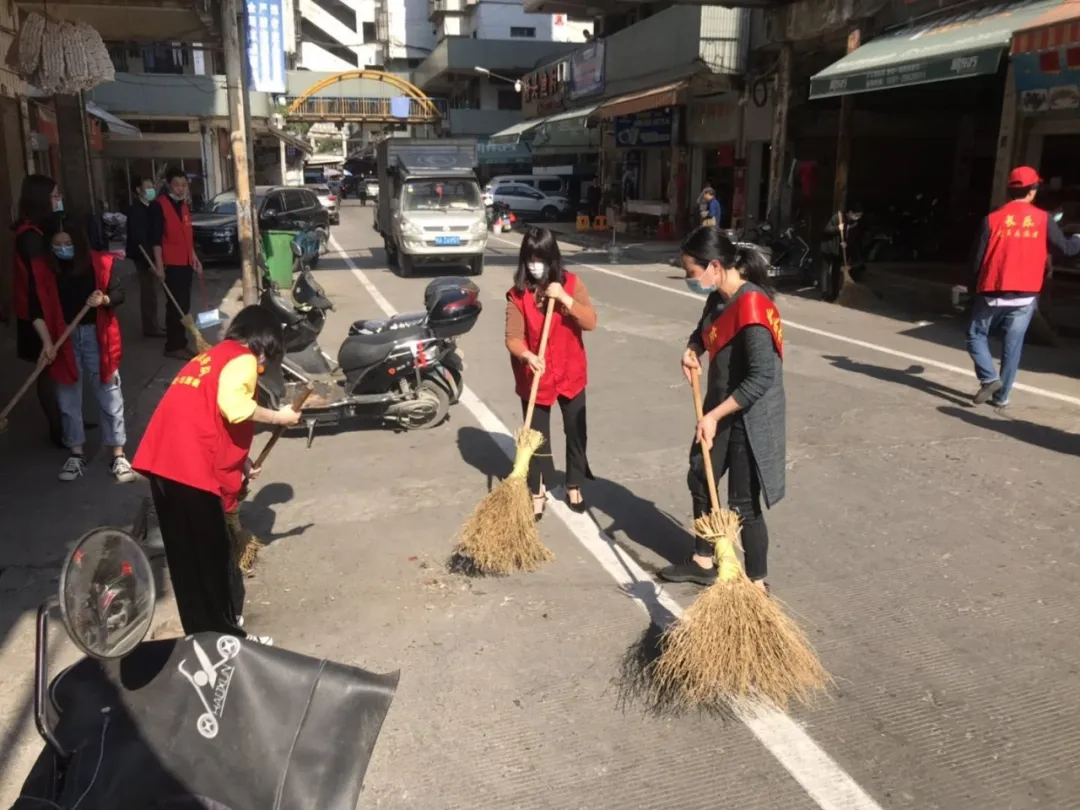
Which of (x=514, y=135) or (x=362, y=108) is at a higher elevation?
(x=362, y=108)

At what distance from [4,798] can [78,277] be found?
361 centimetres

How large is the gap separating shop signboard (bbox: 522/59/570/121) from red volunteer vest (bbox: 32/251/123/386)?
27.5 meters

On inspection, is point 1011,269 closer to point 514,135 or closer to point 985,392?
point 985,392

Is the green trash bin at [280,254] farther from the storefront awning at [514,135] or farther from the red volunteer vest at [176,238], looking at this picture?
the storefront awning at [514,135]

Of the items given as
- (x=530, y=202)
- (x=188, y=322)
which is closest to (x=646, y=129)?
(x=530, y=202)

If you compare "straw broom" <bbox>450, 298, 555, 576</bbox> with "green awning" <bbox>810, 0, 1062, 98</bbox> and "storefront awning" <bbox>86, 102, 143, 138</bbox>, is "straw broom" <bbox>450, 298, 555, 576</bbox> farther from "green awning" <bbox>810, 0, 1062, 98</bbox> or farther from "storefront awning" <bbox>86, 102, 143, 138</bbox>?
"storefront awning" <bbox>86, 102, 143, 138</bbox>

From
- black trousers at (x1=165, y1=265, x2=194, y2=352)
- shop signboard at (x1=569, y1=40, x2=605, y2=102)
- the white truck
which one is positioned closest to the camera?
black trousers at (x1=165, y1=265, x2=194, y2=352)

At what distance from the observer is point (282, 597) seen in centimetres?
439

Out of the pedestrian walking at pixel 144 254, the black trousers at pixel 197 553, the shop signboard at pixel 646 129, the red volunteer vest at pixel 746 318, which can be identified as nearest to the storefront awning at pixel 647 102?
the shop signboard at pixel 646 129

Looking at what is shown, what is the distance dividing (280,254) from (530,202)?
19.4 m

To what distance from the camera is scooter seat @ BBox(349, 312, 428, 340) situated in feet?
23.2

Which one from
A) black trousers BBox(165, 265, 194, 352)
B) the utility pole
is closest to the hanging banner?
the utility pole

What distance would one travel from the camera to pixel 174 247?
9.25m

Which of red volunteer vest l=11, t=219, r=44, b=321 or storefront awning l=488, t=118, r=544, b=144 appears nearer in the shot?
red volunteer vest l=11, t=219, r=44, b=321
